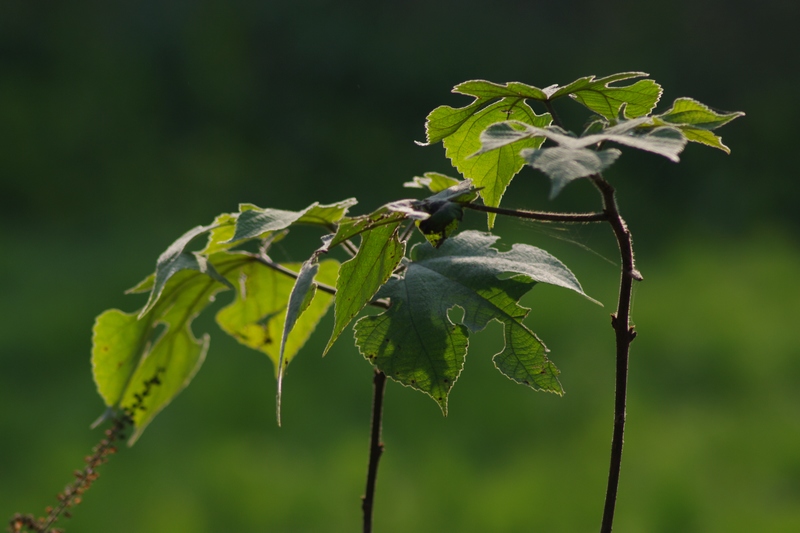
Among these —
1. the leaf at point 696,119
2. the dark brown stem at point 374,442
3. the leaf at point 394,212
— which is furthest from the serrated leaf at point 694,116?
the dark brown stem at point 374,442

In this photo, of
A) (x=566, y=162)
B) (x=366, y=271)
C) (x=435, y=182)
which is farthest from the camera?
(x=435, y=182)

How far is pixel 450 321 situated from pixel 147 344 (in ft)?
0.91

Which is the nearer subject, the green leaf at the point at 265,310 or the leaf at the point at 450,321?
the leaf at the point at 450,321

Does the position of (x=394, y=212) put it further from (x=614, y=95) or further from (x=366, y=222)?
(x=614, y=95)

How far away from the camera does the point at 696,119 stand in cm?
39

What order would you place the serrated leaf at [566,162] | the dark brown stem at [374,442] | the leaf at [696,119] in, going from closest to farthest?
the serrated leaf at [566,162] < the leaf at [696,119] < the dark brown stem at [374,442]

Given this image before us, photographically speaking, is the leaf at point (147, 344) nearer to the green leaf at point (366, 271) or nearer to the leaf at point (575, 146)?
the green leaf at point (366, 271)

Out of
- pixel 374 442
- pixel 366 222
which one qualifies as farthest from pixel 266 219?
→ pixel 374 442

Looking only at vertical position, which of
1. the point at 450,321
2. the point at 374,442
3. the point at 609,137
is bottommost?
the point at 374,442

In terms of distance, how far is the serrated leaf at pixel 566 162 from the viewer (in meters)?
0.28

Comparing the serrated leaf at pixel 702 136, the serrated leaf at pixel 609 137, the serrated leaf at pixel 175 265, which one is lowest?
the serrated leaf at pixel 175 265

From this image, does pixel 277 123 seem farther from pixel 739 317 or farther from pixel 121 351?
pixel 121 351

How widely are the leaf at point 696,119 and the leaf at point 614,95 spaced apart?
32 millimetres

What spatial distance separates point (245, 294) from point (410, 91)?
2.00 m
